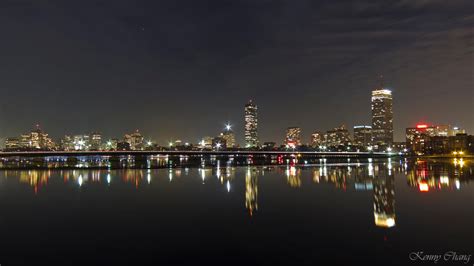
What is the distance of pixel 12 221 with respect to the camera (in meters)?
25.7

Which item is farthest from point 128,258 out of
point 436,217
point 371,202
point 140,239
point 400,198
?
point 400,198

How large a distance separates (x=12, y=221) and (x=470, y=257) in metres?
25.3

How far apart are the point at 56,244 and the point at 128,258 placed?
16.3 ft

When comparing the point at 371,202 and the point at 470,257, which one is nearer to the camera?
the point at 470,257

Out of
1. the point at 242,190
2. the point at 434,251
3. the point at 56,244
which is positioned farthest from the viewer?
the point at 242,190

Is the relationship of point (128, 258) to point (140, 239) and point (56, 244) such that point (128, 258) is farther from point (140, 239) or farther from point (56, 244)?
point (56, 244)

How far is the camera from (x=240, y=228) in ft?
72.8

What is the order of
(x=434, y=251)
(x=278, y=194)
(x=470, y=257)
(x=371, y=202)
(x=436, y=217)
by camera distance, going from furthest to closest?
(x=278, y=194), (x=371, y=202), (x=436, y=217), (x=434, y=251), (x=470, y=257)

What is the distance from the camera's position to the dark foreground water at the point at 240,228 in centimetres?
1677

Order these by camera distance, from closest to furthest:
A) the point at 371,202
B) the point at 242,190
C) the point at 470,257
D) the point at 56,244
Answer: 1. the point at 470,257
2. the point at 56,244
3. the point at 371,202
4. the point at 242,190

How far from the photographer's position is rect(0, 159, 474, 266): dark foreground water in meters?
16.8

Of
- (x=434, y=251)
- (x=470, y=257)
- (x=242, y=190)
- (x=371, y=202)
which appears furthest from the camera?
(x=242, y=190)

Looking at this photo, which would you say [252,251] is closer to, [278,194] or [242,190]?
[278,194]

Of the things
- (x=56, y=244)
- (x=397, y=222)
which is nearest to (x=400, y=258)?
(x=397, y=222)
